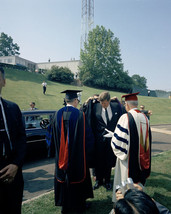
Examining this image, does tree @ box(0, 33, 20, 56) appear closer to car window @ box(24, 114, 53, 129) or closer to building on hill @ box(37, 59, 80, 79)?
building on hill @ box(37, 59, 80, 79)

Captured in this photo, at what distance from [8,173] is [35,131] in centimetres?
428

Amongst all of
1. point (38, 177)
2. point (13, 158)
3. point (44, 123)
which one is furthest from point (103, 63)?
point (13, 158)

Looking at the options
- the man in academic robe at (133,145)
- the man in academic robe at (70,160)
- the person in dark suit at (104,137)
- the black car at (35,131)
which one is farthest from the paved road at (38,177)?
the man in academic robe at (133,145)

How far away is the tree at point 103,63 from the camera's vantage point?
3934 cm

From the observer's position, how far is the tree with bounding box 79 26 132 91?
39344 mm

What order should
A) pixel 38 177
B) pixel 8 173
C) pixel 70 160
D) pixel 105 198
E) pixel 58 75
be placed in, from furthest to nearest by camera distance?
pixel 58 75 < pixel 38 177 < pixel 105 198 < pixel 70 160 < pixel 8 173

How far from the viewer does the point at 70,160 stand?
8.78ft

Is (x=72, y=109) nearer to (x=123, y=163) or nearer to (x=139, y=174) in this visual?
(x=123, y=163)

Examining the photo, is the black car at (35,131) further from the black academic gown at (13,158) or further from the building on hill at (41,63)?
the building on hill at (41,63)

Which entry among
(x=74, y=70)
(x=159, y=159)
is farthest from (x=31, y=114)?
(x=74, y=70)

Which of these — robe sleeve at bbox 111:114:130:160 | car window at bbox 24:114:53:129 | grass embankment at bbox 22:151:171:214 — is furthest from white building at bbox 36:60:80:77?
robe sleeve at bbox 111:114:130:160

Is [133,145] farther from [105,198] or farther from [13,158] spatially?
[13,158]

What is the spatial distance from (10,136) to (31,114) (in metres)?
4.21

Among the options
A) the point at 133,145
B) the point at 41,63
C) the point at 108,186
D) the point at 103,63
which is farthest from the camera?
the point at 41,63
